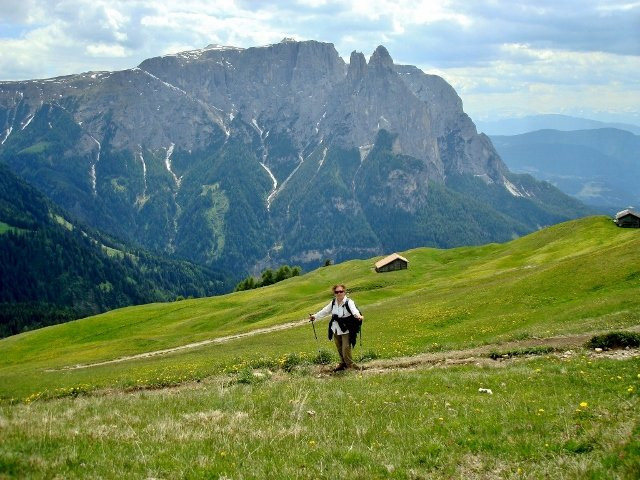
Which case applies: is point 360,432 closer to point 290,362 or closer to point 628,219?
point 290,362

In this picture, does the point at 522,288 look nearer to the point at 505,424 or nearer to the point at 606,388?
the point at 606,388

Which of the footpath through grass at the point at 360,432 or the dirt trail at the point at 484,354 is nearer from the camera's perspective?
the footpath through grass at the point at 360,432

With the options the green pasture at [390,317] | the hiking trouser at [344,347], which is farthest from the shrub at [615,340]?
the hiking trouser at [344,347]

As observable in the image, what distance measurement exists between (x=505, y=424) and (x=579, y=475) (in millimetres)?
4084

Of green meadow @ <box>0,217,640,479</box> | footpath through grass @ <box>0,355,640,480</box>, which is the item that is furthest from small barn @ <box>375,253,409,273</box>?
footpath through grass @ <box>0,355,640,480</box>

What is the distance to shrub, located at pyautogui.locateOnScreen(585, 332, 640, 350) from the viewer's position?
28.2 metres

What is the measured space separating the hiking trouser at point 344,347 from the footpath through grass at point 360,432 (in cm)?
406

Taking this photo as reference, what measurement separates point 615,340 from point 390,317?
30378 mm

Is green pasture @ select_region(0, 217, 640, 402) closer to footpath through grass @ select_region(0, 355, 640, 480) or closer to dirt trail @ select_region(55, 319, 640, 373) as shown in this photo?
dirt trail @ select_region(55, 319, 640, 373)

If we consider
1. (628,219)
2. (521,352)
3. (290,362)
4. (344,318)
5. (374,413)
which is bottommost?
(628,219)

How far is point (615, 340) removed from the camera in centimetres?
2869

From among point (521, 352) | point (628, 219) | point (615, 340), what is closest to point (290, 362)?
point (521, 352)

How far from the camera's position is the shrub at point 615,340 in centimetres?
2825

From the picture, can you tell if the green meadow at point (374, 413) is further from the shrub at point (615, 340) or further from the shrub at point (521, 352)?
the shrub at point (615, 340)
